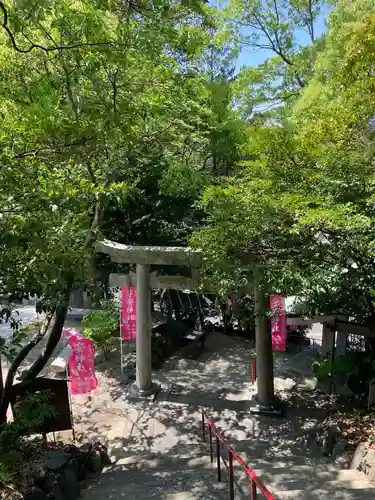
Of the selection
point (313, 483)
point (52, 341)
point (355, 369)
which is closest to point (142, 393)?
point (52, 341)

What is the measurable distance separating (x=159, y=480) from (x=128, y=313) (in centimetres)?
506

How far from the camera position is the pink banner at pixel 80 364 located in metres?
9.08

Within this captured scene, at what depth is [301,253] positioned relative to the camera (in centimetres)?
630

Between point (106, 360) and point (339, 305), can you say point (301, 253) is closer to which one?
point (339, 305)

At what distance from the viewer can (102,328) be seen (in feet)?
42.7

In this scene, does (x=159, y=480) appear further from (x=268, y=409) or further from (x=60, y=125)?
(x=60, y=125)

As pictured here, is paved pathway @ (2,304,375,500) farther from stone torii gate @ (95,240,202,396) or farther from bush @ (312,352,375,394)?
bush @ (312,352,375,394)

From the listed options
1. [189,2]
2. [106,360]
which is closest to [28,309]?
[106,360]

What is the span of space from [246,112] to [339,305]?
8877mm

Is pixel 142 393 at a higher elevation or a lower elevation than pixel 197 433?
higher

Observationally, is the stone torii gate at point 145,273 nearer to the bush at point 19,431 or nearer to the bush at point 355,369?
the bush at point 19,431

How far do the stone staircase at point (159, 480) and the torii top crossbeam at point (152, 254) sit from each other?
149 inches

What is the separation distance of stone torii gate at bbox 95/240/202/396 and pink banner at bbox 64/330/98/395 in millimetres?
1448

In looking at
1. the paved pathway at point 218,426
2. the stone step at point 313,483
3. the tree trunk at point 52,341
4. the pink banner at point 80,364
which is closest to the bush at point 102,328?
the paved pathway at point 218,426
